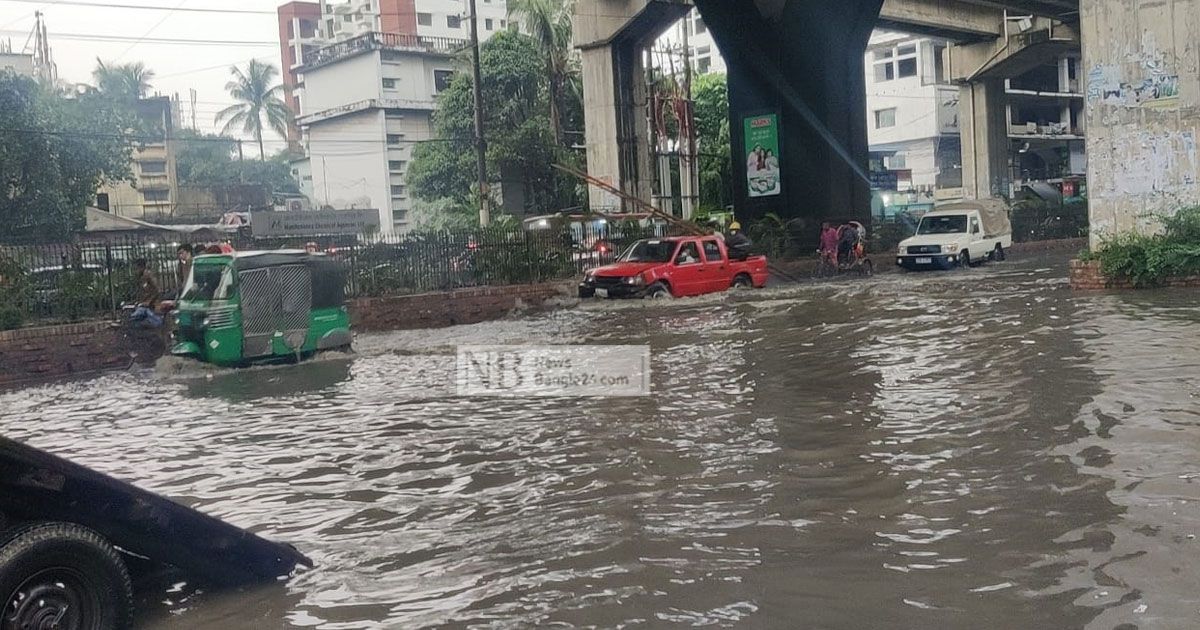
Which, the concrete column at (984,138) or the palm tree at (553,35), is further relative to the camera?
the concrete column at (984,138)

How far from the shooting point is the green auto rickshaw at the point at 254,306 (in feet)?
47.5

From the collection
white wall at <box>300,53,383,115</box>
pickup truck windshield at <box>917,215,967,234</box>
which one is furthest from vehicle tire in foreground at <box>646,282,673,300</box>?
white wall at <box>300,53,383,115</box>

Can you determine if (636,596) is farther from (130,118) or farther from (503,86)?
(130,118)

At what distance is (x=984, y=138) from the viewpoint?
2064 inches

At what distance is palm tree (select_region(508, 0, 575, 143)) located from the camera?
149ft

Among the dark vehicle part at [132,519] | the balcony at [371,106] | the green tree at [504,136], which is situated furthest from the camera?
the balcony at [371,106]

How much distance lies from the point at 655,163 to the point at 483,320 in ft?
59.9

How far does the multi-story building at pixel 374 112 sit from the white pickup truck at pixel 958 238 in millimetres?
39210

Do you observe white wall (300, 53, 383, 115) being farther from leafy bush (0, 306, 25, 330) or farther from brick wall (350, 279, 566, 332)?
leafy bush (0, 306, 25, 330)

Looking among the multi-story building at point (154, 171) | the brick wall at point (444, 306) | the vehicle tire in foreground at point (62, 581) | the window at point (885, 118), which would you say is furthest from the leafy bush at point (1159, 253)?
the multi-story building at point (154, 171)

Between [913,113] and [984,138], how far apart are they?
47.6ft

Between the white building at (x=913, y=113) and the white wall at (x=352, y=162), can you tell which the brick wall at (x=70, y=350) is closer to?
the white wall at (x=352, y=162)

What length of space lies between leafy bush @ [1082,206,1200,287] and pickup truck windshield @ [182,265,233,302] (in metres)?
13.5

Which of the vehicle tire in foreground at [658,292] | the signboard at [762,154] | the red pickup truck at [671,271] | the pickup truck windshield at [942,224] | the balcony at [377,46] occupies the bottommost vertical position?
the vehicle tire in foreground at [658,292]
